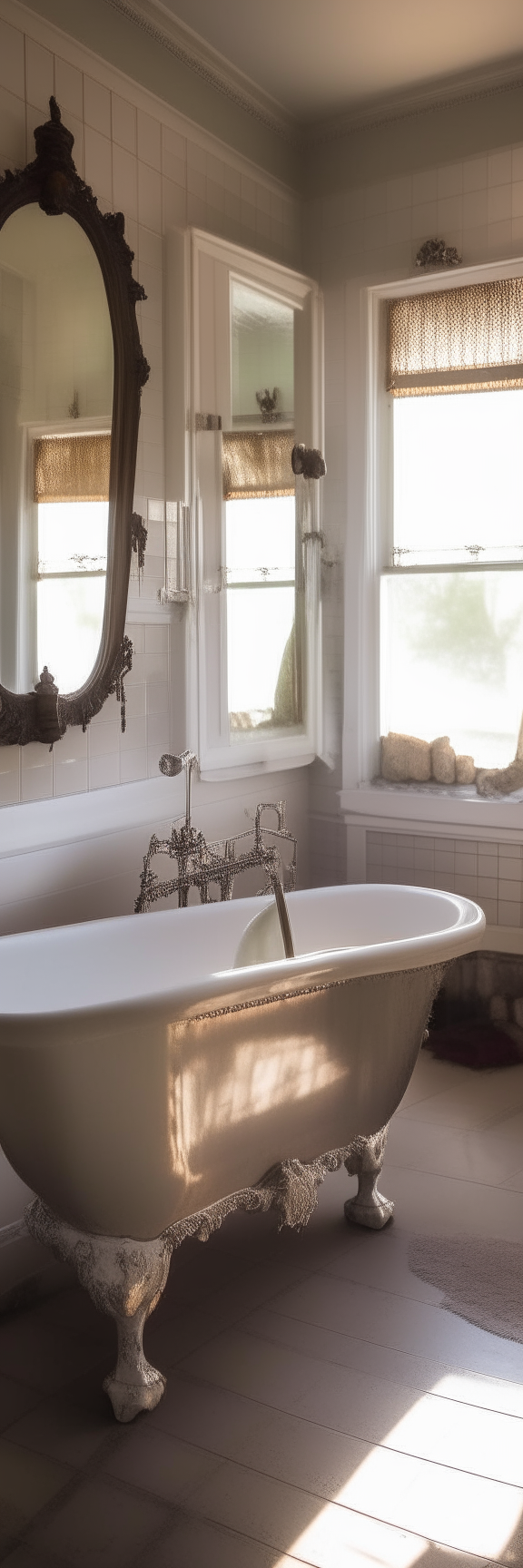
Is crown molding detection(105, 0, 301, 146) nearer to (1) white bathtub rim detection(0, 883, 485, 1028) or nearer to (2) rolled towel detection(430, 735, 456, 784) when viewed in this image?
(2) rolled towel detection(430, 735, 456, 784)

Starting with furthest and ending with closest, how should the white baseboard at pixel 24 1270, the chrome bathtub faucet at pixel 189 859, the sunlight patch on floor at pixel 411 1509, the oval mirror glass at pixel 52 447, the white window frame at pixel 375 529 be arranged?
the white window frame at pixel 375 529 < the chrome bathtub faucet at pixel 189 859 < the oval mirror glass at pixel 52 447 < the white baseboard at pixel 24 1270 < the sunlight patch on floor at pixel 411 1509

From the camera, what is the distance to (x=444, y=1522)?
65.5 inches

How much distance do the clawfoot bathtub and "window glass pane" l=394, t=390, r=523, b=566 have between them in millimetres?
1511

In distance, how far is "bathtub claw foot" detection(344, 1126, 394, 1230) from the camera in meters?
→ 2.51

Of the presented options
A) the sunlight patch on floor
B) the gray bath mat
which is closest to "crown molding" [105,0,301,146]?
the gray bath mat

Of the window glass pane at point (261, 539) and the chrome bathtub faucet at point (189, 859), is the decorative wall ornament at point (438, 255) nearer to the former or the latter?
the window glass pane at point (261, 539)

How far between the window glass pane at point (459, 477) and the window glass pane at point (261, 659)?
53 cm

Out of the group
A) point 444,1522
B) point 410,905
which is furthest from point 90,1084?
point 410,905

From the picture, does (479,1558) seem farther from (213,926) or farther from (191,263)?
(191,263)

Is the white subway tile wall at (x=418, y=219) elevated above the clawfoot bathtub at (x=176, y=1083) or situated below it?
above

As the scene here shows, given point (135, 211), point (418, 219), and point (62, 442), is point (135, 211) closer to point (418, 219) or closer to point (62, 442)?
point (62, 442)

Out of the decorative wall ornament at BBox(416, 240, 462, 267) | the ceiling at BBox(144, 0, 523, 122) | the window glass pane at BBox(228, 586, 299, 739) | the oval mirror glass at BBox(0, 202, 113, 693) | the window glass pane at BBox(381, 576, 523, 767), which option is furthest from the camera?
the window glass pane at BBox(381, 576, 523, 767)

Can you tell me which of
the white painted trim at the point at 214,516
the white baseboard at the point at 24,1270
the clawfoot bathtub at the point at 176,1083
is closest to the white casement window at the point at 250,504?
the white painted trim at the point at 214,516

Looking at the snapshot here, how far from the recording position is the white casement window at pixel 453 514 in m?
3.58
